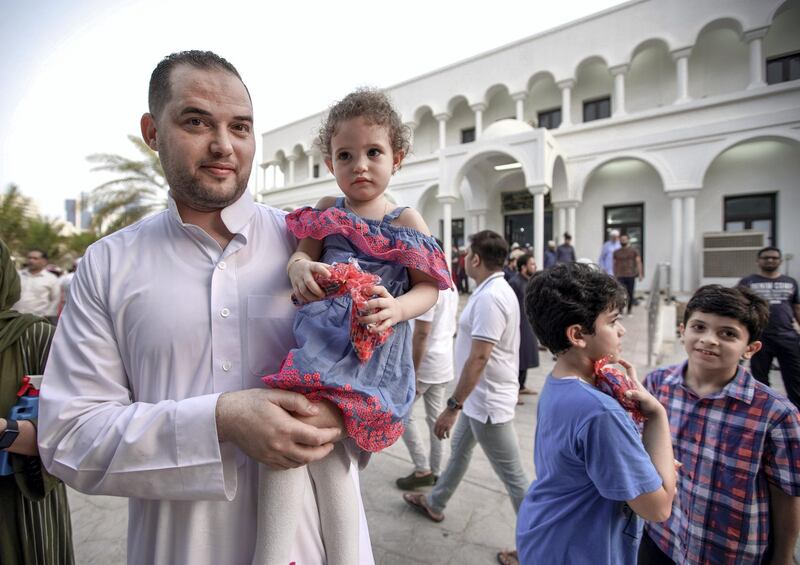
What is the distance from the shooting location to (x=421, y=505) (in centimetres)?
305

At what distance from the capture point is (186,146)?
1136 millimetres

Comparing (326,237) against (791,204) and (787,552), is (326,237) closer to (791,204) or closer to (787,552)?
(787,552)

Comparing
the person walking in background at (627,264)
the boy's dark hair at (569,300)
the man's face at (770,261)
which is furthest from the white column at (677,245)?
the boy's dark hair at (569,300)

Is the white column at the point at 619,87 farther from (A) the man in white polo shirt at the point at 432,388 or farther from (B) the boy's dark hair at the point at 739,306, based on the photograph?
(B) the boy's dark hair at the point at 739,306

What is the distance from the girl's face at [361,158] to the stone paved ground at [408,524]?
241 centimetres

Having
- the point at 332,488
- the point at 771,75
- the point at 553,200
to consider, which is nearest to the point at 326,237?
the point at 332,488

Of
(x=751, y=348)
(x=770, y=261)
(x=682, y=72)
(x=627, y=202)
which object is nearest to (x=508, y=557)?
(x=751, y=348)

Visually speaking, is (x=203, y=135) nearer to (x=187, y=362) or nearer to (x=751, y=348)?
(x=187, y=362)

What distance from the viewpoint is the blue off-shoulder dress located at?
41.6 inches

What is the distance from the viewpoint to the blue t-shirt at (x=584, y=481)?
1.31m

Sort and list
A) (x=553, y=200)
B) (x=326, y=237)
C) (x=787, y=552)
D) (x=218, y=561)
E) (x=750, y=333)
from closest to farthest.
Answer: (x=218, y=561) → (x=326, y=237) → (x=787, y=552) → (x=750, y=333) → (x=553, y=200)

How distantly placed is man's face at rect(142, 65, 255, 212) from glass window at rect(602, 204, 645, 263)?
15011 mm

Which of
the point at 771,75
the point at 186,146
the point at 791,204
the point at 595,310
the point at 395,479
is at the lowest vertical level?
the point at 395,479

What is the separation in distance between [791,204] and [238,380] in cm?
1586
